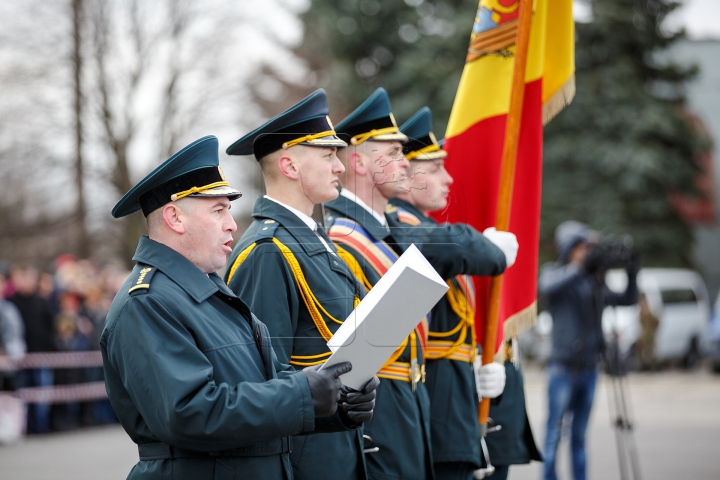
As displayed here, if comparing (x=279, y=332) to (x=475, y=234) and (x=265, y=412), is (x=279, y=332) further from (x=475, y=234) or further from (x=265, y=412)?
(x=475, y=234)

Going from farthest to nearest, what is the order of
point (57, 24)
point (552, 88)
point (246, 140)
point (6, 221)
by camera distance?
point (6, 221), point (57, 24), point (552, 88), point (246, 140)

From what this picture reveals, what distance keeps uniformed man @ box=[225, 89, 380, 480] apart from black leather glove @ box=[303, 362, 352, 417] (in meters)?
0.67

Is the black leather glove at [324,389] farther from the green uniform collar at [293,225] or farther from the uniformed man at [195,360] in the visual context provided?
the green uniform collar at [293,225]

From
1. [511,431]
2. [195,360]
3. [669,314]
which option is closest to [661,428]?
[511,431]

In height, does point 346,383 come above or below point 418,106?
below

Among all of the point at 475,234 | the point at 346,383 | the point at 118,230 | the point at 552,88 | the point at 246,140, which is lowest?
the point at 346,383

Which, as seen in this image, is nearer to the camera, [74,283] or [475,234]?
[475,234]

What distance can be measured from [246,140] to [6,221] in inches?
760

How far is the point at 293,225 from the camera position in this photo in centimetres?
355

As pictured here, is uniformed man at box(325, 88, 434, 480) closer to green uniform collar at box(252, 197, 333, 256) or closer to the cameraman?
green uniform collar at box(252, 197, 333, 256)

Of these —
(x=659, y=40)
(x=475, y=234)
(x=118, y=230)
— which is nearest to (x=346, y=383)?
Answer: (x=475, y=234)

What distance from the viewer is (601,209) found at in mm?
22594

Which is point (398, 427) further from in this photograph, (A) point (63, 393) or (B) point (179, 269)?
(A) point (63, 393)

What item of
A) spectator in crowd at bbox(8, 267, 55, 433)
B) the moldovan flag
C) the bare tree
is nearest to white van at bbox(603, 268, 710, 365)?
spectator in crowd at bbox(8, 267, 55, 433)
